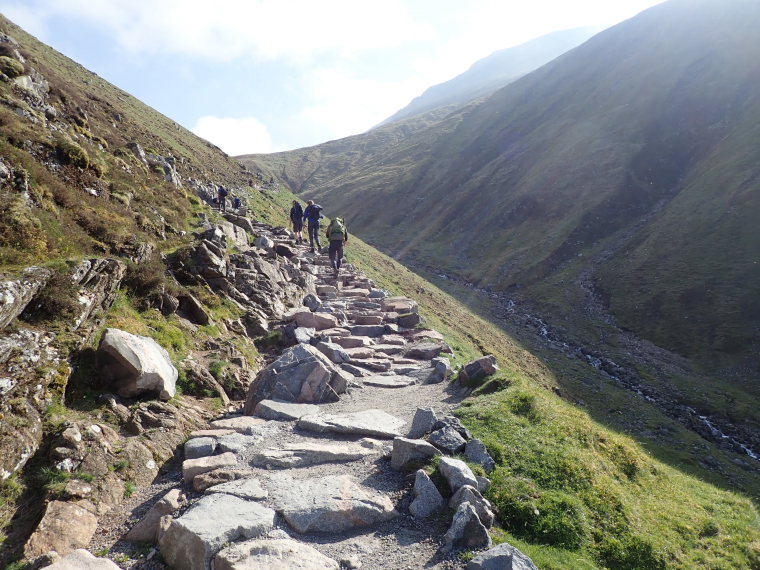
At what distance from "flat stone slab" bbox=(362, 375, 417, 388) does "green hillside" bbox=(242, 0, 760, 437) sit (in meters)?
29.3

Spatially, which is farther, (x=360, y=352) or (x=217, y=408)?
(x=360, y=352)

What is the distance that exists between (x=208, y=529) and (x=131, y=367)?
547 centimetres

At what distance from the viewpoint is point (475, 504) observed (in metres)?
7.69

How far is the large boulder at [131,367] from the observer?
10.3 meters

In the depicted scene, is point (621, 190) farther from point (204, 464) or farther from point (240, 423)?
point (204, 464)

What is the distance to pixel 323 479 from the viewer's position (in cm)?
854

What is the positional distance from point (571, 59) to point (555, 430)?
614 feet

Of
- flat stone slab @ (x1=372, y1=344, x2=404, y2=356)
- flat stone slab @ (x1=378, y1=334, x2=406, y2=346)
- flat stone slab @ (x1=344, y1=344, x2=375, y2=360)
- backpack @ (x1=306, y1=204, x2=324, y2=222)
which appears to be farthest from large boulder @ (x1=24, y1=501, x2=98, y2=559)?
backpack @ (x1=306, y1=204, x2=324, y2=222)

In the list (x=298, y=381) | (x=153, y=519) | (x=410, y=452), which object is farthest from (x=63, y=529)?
(x=298, y=381)

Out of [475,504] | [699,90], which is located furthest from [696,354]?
[699,90]

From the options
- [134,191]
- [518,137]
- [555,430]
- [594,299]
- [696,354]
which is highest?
[518,137]

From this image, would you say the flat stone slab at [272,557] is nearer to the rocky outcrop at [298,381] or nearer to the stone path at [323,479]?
the stone path at [323,479]

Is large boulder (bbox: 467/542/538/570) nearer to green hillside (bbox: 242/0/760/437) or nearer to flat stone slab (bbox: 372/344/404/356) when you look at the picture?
flat stone slab (bbox: 372/344/404/356)

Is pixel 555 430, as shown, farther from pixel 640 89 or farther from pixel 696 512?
pixel 640 89
